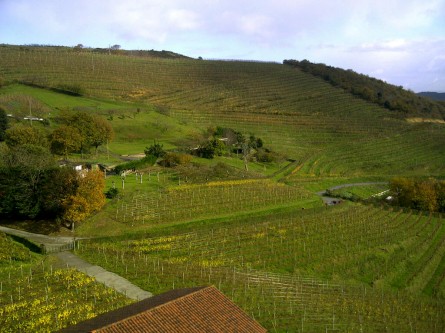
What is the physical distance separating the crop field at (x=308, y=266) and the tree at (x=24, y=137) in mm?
22703

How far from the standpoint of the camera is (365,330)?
2492 cm

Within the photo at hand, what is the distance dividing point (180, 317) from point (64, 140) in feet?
136

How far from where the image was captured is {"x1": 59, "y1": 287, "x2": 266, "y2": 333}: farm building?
14.6 m

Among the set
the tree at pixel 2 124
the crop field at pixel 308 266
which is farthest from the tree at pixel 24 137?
the crop field at pixel 308 266

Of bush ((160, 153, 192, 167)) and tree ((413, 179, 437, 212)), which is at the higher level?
bush ((160, 153, 192, 167))

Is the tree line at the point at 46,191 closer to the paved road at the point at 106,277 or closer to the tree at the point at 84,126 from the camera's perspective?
the paved road at the point at 106,277

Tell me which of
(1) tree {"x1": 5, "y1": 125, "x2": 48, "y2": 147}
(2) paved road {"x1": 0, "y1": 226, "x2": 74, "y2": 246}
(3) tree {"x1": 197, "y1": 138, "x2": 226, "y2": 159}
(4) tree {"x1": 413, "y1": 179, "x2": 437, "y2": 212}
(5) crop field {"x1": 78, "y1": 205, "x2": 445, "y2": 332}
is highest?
(1) tree {"x1": 5, "y1": 125, "x2": 48, "y2": 147}

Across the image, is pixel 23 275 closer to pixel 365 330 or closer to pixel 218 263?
pixel 218 263

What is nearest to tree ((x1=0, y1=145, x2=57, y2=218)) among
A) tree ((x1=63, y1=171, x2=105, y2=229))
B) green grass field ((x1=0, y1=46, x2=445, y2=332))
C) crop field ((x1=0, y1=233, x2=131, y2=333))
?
tree ((x1=63, y1=171, x2=105, y2=229))

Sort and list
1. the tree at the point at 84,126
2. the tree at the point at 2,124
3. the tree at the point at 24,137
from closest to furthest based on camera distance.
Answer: the tree at the point at 24,137 < the tree at the point at 84,126 < the tree at the point at 2,124

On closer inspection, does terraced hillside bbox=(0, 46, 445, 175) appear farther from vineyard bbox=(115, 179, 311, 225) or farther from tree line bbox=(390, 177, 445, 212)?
vineyard bbox=(115, 179, 311, 225)

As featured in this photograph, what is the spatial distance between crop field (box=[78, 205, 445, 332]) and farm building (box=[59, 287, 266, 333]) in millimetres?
7839

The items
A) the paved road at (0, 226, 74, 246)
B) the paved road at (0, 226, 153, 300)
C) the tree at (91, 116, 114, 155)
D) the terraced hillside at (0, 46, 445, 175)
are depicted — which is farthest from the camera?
the terraced hillside at (0, 46, 445, 175)

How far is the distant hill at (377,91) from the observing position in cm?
13262
